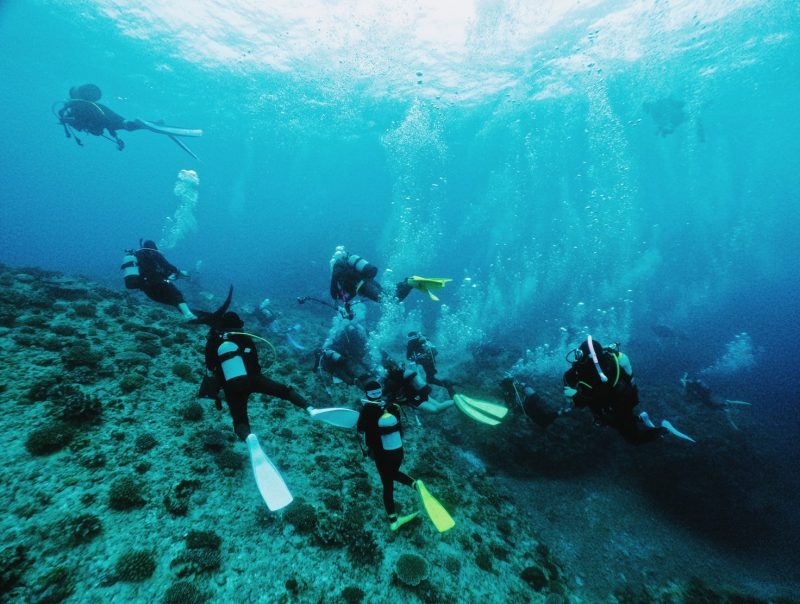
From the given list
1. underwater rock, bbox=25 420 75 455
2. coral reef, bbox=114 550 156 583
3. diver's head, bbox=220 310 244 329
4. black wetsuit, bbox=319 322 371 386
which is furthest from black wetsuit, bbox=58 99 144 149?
coral reef, bbox=114 550 156 583

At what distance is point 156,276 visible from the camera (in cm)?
848

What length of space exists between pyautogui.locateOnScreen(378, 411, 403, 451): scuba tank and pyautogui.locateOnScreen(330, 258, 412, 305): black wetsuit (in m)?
4.11

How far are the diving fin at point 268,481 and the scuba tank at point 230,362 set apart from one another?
3.40 ft

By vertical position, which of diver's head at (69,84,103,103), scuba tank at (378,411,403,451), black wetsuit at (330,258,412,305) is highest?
diver's head at (69,84,103,103)

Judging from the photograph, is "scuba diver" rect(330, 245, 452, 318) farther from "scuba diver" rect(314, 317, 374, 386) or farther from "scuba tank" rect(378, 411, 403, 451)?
"scuba tank" rect(378, 411, 403, 451)

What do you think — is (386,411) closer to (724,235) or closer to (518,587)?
(518,587)

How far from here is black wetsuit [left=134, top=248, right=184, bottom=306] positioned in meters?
8.38

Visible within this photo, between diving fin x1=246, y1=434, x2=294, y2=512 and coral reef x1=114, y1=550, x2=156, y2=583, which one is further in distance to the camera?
diving fin x1=246, y1=434, x2=294, y2=512

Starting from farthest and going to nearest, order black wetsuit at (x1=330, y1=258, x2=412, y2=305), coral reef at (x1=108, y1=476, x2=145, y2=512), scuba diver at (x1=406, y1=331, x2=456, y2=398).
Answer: scuba diver at (x1=406, y1=331, x2=456, y2=398), black wetsuit at (x1=330, y1=258, x2=412, y2=305), coral reef at (x1=108, y1=476, x2=145, y2=512)

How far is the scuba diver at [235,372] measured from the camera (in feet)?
17.8

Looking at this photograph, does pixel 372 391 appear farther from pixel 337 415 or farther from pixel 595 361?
pixel 595 361

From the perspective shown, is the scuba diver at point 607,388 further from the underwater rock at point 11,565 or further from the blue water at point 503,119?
the blue water at point 503,119

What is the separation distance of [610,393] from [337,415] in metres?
4.94

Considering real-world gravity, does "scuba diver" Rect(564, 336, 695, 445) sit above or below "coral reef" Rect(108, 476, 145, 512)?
above
